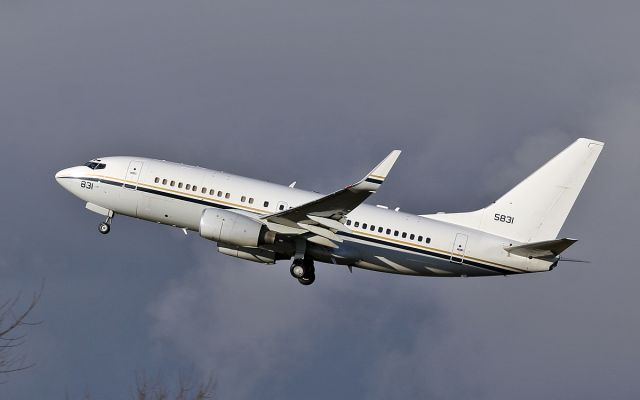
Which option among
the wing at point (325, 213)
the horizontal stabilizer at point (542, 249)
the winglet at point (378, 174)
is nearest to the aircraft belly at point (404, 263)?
the wing at point (325, 213)

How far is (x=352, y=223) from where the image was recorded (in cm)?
5191

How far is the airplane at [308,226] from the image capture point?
50562mm

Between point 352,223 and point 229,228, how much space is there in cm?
616

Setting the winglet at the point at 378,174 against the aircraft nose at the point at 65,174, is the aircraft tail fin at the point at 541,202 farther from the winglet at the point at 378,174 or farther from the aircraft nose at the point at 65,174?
the aircraft nose at the point at 65,174

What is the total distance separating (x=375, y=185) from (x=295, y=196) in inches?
295

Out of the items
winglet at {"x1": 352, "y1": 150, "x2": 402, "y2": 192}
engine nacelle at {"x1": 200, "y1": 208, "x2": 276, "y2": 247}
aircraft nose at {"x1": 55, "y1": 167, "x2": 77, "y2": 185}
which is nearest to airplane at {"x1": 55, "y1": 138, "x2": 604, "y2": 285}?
engine nacelle at {"x1": 200, "y1": 208, "x2": 276, "y2": 247}

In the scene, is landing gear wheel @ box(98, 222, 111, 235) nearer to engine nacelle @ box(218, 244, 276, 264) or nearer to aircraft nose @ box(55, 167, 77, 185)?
aircraft nose @ box(55, 167, 77, 185)

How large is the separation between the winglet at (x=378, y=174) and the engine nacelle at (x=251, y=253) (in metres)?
8.91

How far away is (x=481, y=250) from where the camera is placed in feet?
172

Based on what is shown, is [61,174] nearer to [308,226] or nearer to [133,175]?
[133,175]

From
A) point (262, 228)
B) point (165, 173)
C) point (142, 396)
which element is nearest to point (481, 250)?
point (262, 228)

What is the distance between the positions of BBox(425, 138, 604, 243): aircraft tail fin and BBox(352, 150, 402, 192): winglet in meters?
9.37

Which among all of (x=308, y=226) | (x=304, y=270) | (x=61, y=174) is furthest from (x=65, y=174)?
(x=308, y=226)

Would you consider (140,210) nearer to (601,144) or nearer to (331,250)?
(331,250)
